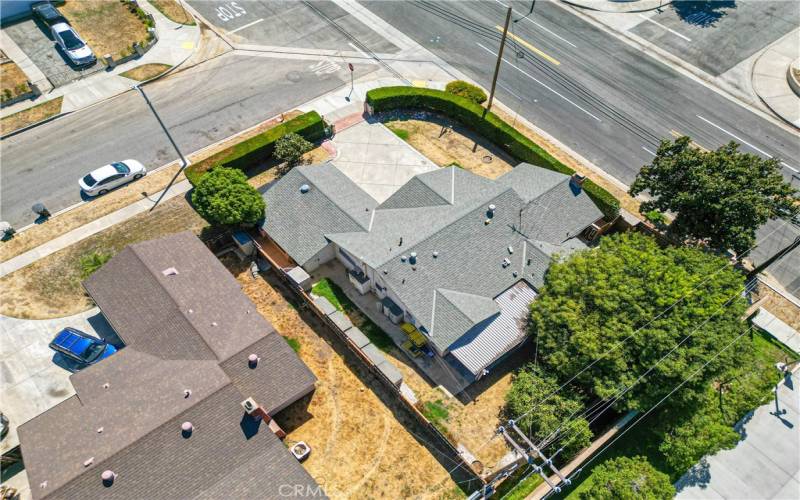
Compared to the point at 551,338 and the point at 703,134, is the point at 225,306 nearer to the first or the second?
the point at 551,338

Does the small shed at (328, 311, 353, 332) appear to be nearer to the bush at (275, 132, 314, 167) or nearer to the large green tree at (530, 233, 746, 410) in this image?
the large green tree at (530, 233, 746, 410)

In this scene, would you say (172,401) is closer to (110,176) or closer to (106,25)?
(110,176)

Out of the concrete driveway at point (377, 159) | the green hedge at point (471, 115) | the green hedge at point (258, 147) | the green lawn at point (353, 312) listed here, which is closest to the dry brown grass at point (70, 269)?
the green hedge at point (258, 147)

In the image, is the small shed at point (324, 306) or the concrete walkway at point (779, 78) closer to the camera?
the small shed at point (324, 306)

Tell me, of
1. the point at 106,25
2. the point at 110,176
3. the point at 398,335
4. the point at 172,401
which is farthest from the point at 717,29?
the point at 106,25

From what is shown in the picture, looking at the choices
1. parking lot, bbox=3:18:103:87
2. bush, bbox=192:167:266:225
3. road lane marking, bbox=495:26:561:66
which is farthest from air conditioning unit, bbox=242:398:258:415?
road lane marking, bbox=495:26:561:66

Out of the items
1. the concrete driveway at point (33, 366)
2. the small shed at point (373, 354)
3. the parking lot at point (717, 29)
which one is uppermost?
the parking lot at point (717, 29)

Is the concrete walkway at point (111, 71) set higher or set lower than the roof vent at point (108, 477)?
higher

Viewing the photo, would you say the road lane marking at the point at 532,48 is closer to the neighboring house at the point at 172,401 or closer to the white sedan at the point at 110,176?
the neighboring house at the point at 172,401
